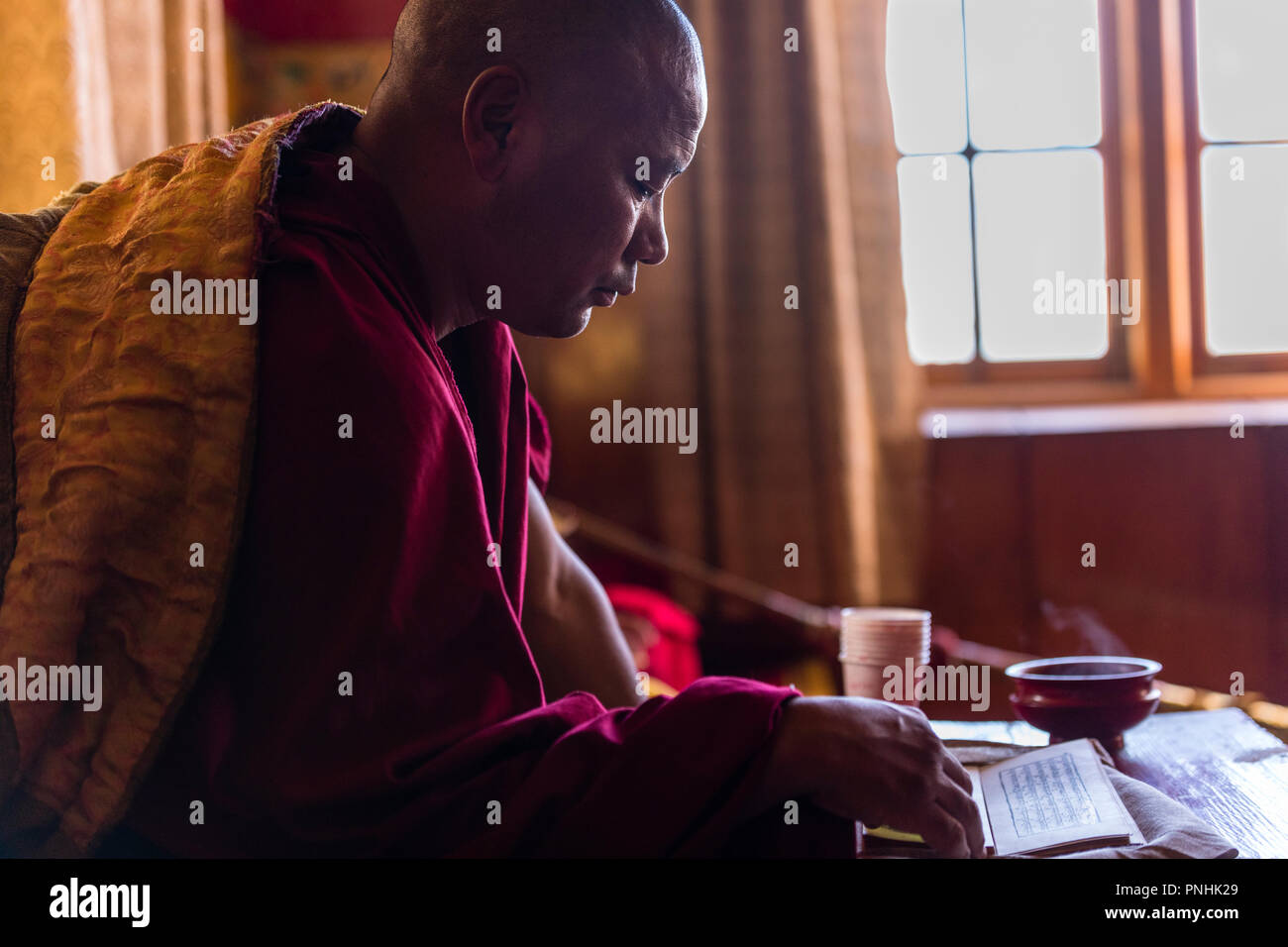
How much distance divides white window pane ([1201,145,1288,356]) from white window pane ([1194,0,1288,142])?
60mm

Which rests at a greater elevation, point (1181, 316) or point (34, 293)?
point (1181, 316)

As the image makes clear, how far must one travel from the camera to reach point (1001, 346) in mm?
3252

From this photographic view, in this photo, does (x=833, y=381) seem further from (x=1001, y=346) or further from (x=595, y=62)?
(x=595, y=62)

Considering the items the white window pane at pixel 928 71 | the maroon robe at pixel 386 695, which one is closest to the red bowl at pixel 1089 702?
the maroon robe at pixel 386 695

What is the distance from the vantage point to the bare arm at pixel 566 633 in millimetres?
1180

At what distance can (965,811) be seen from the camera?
2.33 feet

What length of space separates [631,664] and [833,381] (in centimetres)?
189

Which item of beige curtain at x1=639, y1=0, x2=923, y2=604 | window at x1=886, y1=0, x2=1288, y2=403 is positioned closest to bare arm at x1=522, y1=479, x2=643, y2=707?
beige curtain at x1=639, y1=0, x2=923, y2=604

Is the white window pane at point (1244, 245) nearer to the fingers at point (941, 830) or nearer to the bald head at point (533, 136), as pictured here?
the bald head at point (533, 136)

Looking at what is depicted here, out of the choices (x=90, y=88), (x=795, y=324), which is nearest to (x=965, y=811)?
(x=90, y=88)

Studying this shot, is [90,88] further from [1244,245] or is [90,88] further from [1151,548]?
[1244,245]

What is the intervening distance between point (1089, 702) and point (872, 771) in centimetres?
51
